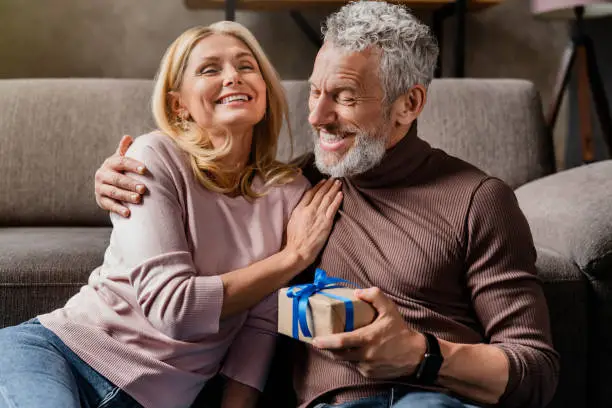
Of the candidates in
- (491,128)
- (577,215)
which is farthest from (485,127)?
(577,215)

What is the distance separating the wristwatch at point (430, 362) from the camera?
1.18 metres

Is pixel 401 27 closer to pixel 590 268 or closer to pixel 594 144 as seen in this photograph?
pixel 590 268

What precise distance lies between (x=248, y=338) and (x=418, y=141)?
0.48 metres

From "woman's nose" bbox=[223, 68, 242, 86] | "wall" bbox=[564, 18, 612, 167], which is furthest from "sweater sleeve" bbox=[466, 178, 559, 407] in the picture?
"wall" bbox=[564, 18, 612, 167]

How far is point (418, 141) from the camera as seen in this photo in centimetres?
142

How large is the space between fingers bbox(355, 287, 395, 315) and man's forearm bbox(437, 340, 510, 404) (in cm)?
13

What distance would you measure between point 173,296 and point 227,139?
352 mm

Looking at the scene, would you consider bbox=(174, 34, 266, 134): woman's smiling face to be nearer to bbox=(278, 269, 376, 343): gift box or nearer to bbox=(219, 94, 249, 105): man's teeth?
bbox=(219, 94, 249, 105): man's teeth

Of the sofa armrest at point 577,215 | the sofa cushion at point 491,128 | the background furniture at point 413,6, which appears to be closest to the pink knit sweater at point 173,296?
the sofa armrest at point 577,215

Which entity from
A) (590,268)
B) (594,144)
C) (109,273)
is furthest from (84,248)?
(594,144)

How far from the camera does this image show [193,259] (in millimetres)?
1336

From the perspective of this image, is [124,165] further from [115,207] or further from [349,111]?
[349,111]

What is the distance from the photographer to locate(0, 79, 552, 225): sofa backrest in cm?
221

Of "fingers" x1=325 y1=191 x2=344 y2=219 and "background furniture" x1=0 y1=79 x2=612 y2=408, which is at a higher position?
"fingers" x1=325 y1=191 x2=344 y2=219
